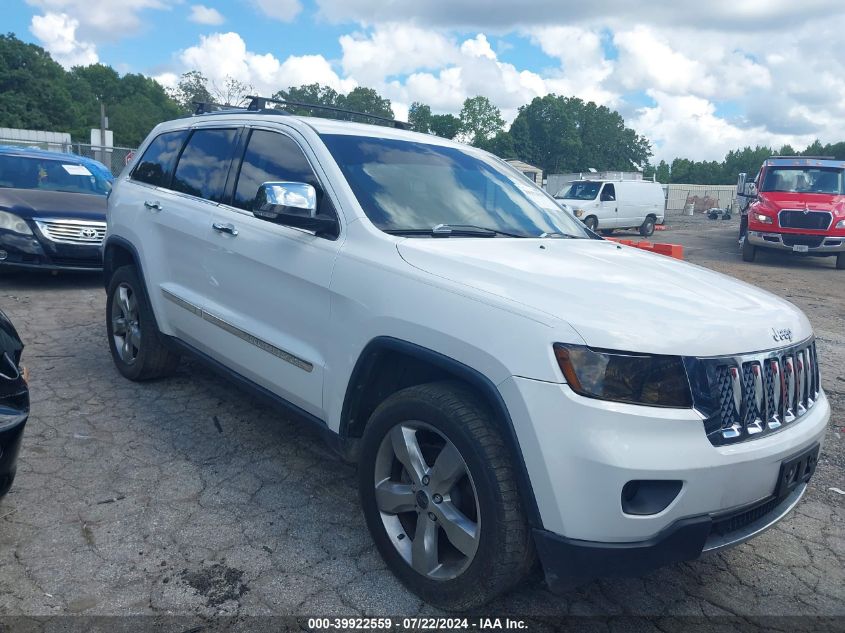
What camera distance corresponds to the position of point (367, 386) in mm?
2924

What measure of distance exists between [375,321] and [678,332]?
114 centimetres

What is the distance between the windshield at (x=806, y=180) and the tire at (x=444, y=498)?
52.4ft

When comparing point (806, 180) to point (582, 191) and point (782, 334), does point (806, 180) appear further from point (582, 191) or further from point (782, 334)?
point (782, 334)

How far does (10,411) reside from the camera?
2705 mm

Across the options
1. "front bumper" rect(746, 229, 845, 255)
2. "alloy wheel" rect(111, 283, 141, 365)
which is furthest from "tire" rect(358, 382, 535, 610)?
"front bumper" rect(746, 229, 845, 255)

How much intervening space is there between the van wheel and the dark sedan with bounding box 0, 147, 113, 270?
2021 centimetres

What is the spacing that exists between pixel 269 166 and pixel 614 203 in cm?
2132

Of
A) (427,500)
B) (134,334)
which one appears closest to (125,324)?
(134,334)

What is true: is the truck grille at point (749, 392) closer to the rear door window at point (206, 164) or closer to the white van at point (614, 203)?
the rear door window at point (206, 164)

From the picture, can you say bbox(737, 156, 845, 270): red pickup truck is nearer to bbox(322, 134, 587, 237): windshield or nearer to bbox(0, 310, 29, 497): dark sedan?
bbox(322, 134, 587, 237): windshield

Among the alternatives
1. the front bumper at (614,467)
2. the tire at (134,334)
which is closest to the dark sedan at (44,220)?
the tire at (134,334)

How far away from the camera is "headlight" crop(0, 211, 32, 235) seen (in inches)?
309

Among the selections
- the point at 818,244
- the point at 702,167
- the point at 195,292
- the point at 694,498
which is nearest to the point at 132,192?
the point at 195,292

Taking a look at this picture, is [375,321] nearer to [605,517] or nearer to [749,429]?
[605,517]
